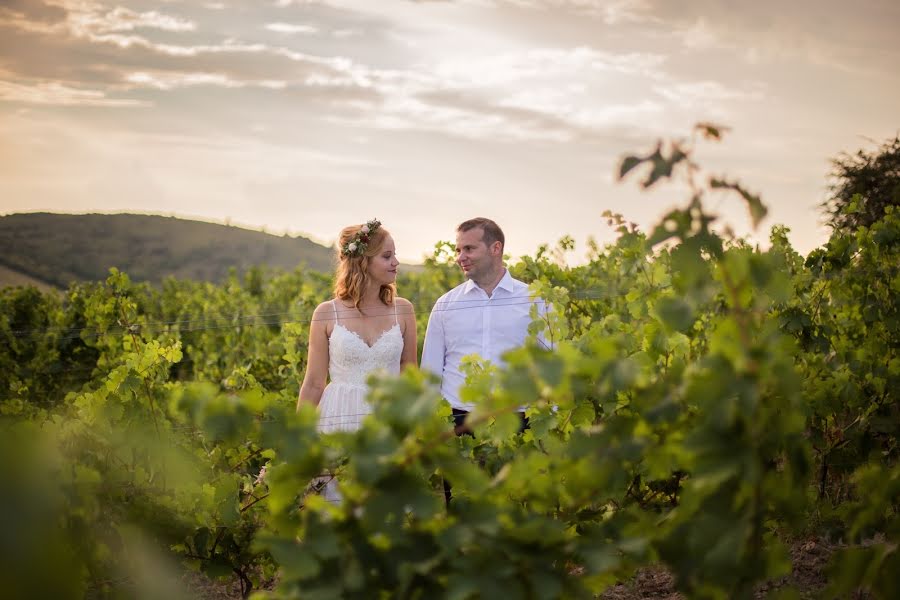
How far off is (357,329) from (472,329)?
73 cm

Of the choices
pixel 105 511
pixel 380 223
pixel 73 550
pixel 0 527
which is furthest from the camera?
pixel 380 223

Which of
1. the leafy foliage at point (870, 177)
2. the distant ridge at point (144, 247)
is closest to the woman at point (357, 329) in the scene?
the leafy foliage at point (870, 177)

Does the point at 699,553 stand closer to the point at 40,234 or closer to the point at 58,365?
the point at 58,365

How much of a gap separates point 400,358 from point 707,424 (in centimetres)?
330

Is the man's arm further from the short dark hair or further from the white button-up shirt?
the short dark hair

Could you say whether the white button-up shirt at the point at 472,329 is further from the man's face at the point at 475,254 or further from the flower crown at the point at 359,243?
the flower crown at the point at 359,243

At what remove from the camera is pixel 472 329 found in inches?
190

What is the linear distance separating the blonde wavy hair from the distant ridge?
4256 cm

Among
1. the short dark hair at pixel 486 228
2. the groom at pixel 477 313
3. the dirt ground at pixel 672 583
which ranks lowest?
the dirt ground at pixel 672 583

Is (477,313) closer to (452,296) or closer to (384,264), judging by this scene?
(452,296)

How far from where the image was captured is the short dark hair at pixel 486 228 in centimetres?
496

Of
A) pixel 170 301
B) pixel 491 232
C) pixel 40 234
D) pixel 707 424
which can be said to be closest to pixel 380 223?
A: pixel 491 232

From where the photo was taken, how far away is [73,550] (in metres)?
1.75

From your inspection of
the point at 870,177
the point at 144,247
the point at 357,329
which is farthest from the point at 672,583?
the point at 144,247
